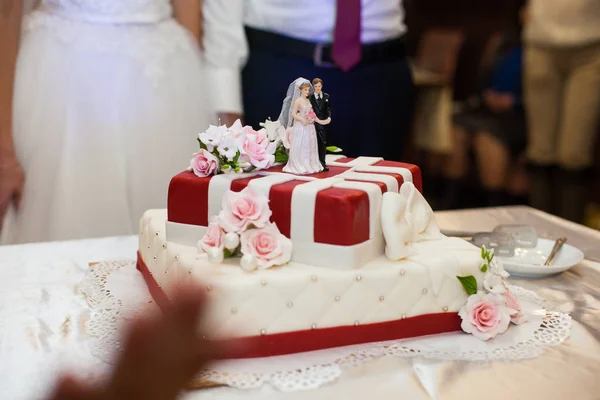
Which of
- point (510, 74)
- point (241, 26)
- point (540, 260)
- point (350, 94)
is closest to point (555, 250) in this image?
point (540, 260)

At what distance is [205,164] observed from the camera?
43.6 inches

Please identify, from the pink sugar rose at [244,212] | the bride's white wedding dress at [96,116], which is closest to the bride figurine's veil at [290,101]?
the pink sugar rose at [244,212]

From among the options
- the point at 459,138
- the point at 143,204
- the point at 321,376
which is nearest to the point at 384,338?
the point at 321,376

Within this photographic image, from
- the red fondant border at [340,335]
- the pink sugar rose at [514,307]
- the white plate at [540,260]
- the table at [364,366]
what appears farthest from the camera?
the white plate at [540,260]

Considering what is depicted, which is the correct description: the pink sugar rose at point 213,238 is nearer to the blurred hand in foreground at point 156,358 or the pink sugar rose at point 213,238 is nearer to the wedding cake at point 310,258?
the wedding cake at point 310,258

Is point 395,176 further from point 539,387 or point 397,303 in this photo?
point 539,387

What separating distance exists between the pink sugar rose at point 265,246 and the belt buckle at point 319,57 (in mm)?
1245

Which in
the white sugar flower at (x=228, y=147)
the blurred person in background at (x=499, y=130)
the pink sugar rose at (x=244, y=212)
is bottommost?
the blurred person in background at (x=499, y=130)

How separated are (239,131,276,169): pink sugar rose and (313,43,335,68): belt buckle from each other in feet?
3.40

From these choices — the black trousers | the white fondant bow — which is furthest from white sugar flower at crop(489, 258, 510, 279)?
the black trousers

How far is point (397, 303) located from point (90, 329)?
1.60 feet

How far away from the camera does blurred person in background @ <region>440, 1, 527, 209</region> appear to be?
4.30m

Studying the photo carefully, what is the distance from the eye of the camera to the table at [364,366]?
2.79 ft

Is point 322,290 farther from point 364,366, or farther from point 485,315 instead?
point 485,315
